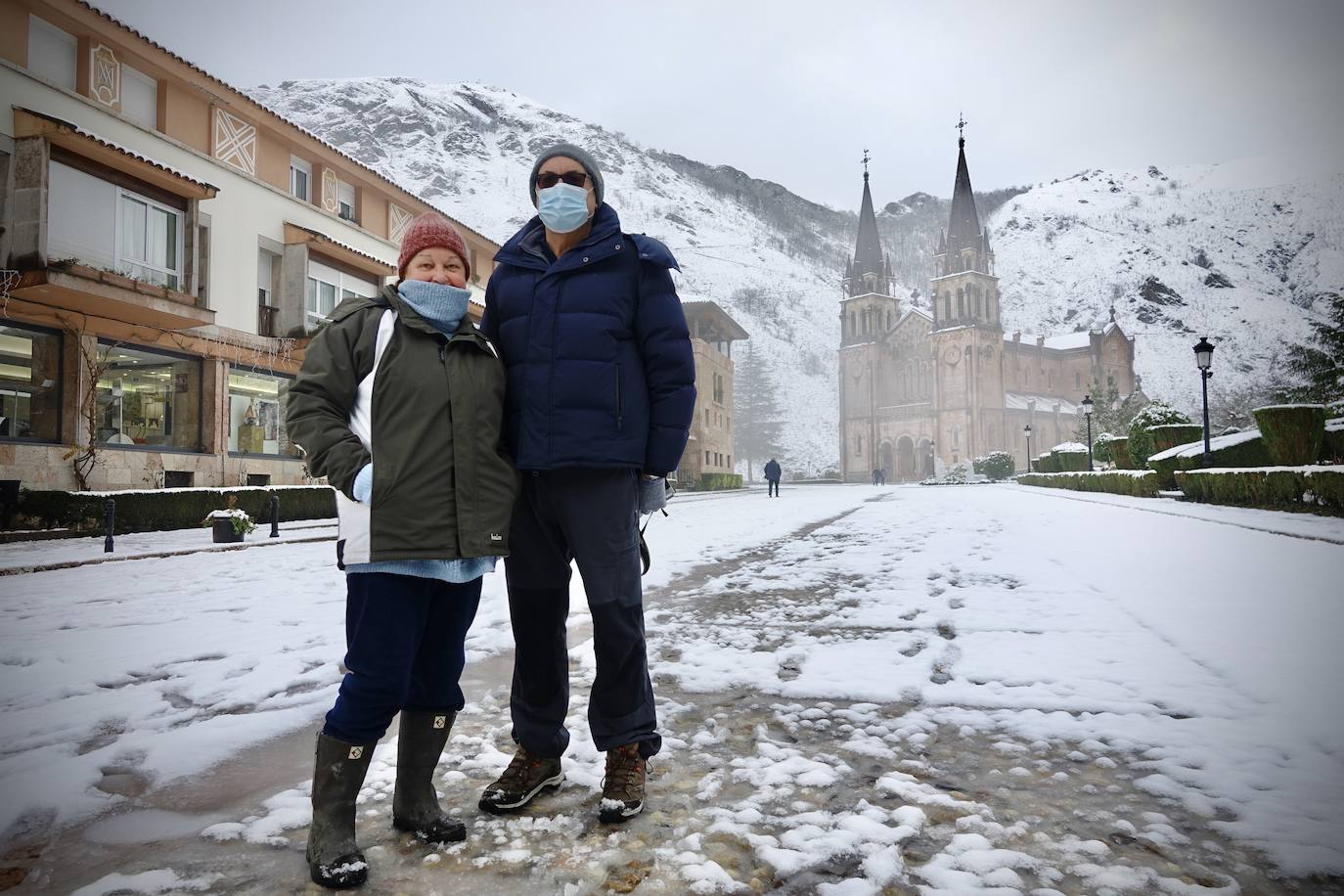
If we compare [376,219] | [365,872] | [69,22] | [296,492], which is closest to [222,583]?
[365,872]

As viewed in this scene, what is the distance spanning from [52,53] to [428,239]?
18.1m

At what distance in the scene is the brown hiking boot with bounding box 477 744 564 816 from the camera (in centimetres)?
235

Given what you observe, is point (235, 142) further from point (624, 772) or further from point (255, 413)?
point (624, 772)

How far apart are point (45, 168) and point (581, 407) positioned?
1619 centimetres

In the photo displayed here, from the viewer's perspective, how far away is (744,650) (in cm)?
Result: 438

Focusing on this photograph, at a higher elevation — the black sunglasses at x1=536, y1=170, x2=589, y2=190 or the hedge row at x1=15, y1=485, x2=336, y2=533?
the black sunglasses at x1=536, y1=170, x2=589, y2=190

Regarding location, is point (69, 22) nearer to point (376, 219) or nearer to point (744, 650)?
point (376, 219)

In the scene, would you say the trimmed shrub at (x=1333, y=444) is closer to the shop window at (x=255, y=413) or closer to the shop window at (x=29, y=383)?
the shop window at (x=255, y=413)

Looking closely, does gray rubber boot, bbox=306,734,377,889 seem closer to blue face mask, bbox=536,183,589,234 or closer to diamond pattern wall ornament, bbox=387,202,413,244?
blue face mask, bbox=536,183,589,234

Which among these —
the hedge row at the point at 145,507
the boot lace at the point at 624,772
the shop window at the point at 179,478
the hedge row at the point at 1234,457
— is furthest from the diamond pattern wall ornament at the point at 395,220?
the boot lace at the point at 624,772

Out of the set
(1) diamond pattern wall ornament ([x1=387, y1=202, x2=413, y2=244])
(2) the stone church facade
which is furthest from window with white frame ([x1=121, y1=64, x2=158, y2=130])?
(2) the stone church facade

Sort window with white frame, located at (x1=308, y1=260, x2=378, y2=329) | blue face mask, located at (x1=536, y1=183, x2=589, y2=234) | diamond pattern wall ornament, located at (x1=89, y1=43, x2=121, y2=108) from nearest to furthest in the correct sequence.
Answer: blue face mask, located at (x1=536, y1=183, x2=589, y2=234), diamond pattern wall ornament, located at (x1=89, y1=43, x2=121, y2=108), window with white frame, located at (x1=308, y1=260, x2=378, y2=329)

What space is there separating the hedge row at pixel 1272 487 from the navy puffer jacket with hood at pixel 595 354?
1255 cm

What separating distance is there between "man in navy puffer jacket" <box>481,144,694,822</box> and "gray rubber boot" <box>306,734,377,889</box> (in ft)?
1.45
